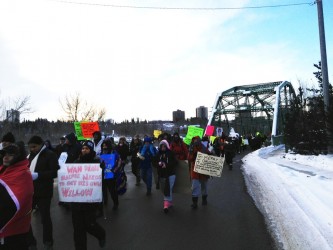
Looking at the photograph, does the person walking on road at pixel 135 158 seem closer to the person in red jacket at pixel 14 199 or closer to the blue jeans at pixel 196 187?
the blue jeans at pixel 196 187

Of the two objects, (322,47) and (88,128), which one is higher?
(322,47)

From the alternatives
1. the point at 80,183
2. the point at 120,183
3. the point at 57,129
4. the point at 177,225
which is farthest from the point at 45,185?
the point at 57,129

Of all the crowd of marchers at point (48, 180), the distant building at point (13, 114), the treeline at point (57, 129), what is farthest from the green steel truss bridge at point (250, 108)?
the crowd of marchers at point (48, 180)

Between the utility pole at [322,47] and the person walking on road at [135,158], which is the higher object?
the utility pole at [322,47]

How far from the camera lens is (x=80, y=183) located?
5441 mm

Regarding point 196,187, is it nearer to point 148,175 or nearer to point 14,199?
point 148,175

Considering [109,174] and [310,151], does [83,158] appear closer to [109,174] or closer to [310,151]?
[109,174]

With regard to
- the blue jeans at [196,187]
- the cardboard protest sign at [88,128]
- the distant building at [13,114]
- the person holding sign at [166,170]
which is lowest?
the blue jeans at [196,187]

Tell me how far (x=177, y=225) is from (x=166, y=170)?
166 cm

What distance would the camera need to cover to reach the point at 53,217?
7.91 m

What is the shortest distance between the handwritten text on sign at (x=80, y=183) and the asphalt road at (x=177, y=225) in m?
0.90

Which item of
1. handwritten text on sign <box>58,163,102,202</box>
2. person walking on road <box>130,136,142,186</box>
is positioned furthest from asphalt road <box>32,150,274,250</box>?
person walking on road <box>130,136,142,186</box>

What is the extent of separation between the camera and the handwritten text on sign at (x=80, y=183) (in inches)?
207

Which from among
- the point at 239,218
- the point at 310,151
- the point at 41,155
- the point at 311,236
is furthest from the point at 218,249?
the point at 310,151
